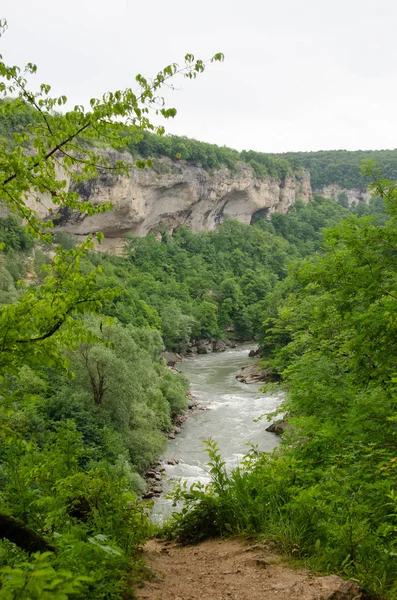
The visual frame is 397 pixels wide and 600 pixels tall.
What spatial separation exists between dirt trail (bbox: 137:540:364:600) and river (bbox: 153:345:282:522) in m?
7.14

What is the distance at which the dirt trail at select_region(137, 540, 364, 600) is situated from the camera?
123 inches

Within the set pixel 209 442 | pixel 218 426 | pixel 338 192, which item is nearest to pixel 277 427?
pixel 218 426

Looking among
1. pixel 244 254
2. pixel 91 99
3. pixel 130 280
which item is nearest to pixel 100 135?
pixel 91 99

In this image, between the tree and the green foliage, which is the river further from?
the green foliage

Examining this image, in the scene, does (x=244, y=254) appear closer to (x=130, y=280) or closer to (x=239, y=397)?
(x=130, y=280)

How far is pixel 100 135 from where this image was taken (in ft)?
13.3

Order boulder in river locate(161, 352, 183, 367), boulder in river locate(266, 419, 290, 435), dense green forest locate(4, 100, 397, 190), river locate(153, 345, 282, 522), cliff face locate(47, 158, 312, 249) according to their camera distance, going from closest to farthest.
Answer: river locate(153, 345, 282, 522) → boulder in river locate(266, 419, 290, 435) → boulder in river locate(161, 352, 183, 367) → dense green forest locate(4, 100, 397, 190) → cliff face locate(47, 158, 312, 249)

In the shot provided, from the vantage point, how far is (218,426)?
73.5ft

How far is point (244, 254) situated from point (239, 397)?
159ft

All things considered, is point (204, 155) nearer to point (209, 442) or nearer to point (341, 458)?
point (209, 442)

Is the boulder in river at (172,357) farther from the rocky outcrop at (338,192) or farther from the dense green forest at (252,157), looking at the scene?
the rocky outcrop at (338,192)

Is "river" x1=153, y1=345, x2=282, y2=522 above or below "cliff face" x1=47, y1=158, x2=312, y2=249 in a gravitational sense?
below

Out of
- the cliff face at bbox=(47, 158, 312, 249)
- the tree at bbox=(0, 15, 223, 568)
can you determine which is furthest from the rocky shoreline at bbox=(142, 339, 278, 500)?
the cliff face at bbox=(47, 158, 312, 249)

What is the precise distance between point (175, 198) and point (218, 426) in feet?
163
